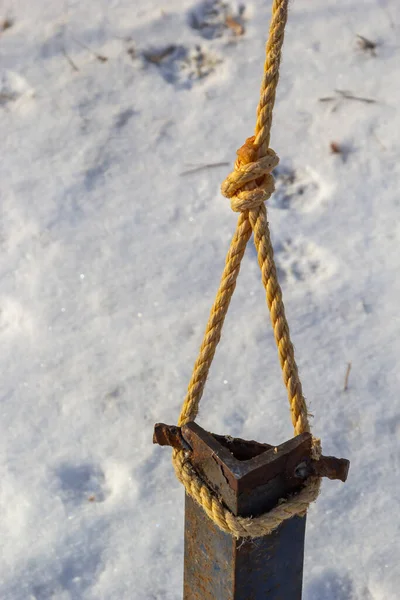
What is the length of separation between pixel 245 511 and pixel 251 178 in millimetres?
533

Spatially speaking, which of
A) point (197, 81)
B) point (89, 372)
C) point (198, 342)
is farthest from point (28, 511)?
point (197, 81)

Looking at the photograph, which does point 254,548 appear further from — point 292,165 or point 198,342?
point 292,165

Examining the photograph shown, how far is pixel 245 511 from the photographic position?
1297mm

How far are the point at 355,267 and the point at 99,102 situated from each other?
1.11 metres

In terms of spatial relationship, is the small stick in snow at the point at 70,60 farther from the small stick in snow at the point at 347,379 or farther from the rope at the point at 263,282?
the rope at the point at 263,282

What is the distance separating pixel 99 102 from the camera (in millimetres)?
2928

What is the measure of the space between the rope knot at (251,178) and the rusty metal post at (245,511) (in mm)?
378

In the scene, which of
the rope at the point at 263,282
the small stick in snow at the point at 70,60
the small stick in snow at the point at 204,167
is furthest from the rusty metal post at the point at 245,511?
the small stick in snow at the point at 70,60

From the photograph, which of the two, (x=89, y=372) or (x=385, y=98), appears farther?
(x=385, y=98)

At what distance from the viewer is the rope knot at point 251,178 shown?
1.35m

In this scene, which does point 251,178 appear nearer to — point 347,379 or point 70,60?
point 347,379

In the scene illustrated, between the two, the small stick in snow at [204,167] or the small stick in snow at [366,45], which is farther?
the small stick in snow at [366,45]

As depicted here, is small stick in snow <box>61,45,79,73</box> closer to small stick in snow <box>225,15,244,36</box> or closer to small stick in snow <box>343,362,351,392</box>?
small stick in snow <box>225,15,244,36</box>

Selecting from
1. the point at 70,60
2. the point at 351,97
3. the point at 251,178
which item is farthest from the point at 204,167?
the point at 251,178
